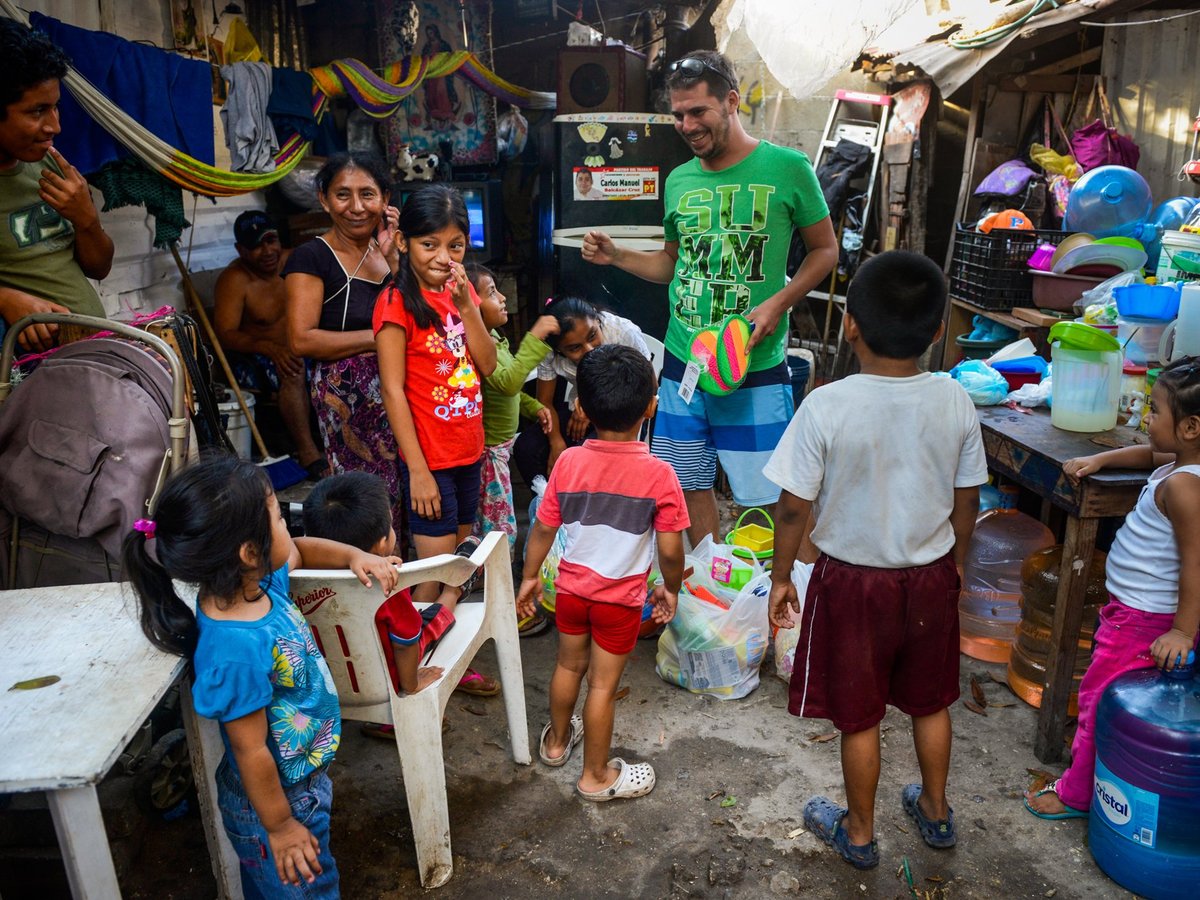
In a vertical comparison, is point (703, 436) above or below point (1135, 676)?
above

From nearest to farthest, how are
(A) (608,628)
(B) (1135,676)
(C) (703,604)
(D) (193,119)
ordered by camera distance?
(B) (1135,676) → (A) (608,628) → (C) (703,604) → (D) (193,119)

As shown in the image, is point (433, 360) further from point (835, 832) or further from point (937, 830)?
point (937, 830)

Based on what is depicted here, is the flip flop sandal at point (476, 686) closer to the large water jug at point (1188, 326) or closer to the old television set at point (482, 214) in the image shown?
the large water jug at point (1188, 326)

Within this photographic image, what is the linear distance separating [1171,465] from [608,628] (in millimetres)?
1656

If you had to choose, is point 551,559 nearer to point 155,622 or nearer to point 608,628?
point 608,628

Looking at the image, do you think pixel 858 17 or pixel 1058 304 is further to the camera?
pixel 858 17

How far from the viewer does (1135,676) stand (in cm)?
242

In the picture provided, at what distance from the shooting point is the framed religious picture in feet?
22.7

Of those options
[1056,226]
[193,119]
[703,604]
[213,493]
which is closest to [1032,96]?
[1056,226]

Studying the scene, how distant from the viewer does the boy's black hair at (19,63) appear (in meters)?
2.49

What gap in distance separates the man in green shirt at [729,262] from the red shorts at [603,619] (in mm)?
1076

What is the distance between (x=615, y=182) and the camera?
6.09 m

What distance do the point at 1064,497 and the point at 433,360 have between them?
2.08m

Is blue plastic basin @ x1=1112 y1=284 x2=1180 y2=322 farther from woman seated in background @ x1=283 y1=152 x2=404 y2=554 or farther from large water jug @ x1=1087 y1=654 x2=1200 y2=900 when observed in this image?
woman seated in background @ x1=283 y1=152 x2=404 y2=554
